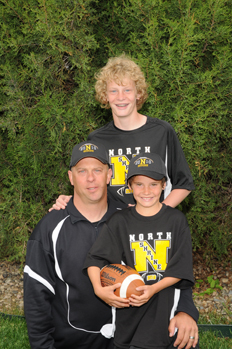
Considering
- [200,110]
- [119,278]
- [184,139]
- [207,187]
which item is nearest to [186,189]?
[119,278]

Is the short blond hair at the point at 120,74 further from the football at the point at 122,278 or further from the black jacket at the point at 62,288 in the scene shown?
the football at the point at 122,278

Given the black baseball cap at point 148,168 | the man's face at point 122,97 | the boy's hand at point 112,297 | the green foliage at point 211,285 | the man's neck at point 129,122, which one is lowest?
the green foliage at point 211,285

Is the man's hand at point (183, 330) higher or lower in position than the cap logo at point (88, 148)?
lower

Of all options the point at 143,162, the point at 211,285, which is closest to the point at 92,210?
the point at 143,162

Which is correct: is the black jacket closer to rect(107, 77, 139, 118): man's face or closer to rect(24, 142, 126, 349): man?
rect(24, 142, 126, 349): man

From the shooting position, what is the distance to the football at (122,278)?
93.6 inches

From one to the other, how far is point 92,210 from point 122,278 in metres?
0.69

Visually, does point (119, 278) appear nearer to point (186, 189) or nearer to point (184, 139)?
point (186, 189)

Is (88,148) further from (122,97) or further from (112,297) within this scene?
(112,297)

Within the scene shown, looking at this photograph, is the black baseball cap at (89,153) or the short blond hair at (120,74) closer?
the black baseball cap at (89,153)

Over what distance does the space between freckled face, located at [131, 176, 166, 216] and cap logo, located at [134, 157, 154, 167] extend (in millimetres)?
89

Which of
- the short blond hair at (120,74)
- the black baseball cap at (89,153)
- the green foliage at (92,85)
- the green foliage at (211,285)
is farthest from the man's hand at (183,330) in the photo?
the green foliage at (211,285)

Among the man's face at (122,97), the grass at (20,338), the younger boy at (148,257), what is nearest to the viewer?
the younger boy at (148,257)

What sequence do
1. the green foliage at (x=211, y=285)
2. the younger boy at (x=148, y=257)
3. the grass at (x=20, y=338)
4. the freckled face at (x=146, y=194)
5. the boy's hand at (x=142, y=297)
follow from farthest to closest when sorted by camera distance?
1. the green foliage at (x=211, y=285)
2. the grass at (x=20, y=338)
3. the freckled face at (x=146, y=194)
4. the younger boy at (x=148, y=257)
5. the boy's hand at (x=142, y=297)
